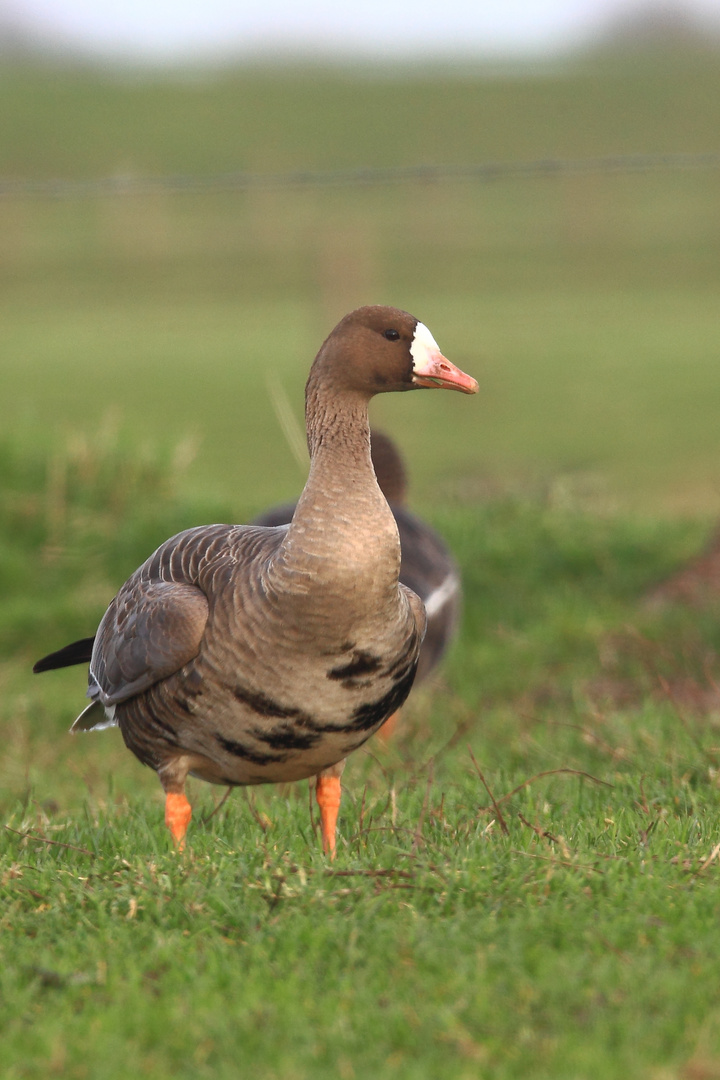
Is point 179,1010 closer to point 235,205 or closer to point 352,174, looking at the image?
point 352,174

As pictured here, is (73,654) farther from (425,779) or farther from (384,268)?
(384,268)

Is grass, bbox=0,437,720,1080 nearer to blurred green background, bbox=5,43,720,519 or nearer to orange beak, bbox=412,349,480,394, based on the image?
orange beak, bbox=412,349,480,394

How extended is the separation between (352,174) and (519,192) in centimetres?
4895

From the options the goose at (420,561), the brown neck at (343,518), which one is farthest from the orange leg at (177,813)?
the goose at (420,561)

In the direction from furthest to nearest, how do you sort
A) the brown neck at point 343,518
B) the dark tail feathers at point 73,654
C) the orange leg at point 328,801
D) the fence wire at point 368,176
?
the fence wire at point 368,176, the dark tail feathers at point 73,654, the orange leg at point 328,801, the brown neck at point 343,518

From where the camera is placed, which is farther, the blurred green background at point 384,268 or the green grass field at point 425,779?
the blurred green background at point 384,268

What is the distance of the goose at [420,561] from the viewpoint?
6812 mm

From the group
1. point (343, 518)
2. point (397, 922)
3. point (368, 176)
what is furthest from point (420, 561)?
point (397, 922)

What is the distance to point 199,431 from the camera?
1995cm

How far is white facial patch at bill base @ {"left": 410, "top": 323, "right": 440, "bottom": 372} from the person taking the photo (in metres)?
4.55

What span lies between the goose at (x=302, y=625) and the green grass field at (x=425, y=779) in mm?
286

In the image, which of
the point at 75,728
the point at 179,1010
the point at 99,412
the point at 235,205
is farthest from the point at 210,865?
the point at 235,205

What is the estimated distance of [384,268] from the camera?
40.6m

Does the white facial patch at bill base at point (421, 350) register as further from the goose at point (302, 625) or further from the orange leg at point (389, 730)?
the orange leg at point (389, 730)
